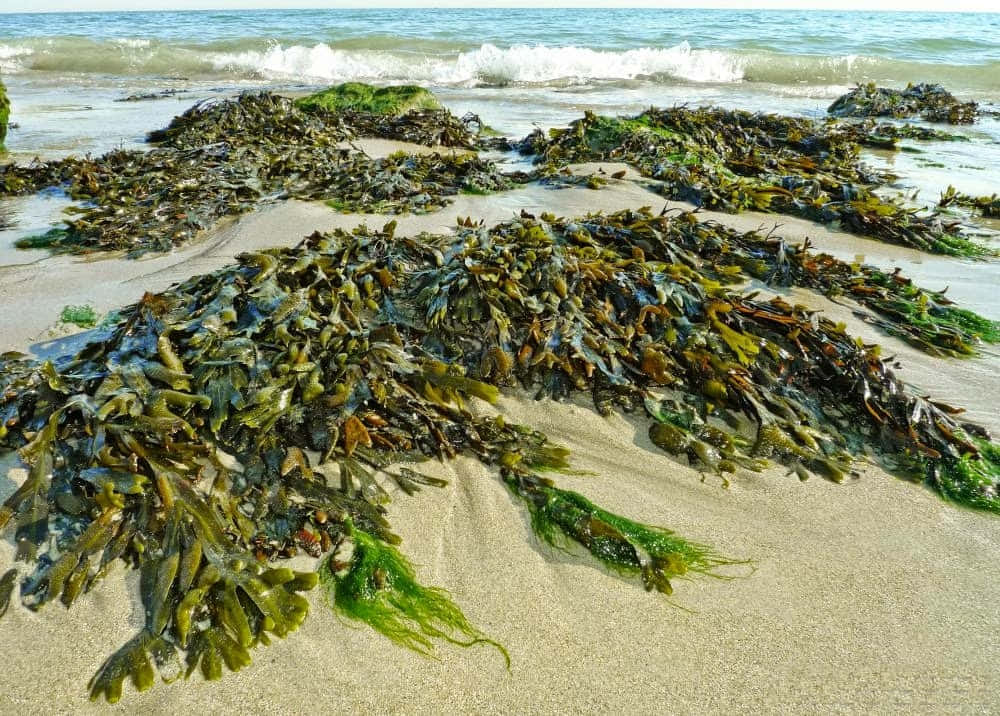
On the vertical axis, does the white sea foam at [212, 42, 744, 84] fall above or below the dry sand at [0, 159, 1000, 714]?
above

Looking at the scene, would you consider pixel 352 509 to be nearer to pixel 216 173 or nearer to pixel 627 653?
pixel 627 653

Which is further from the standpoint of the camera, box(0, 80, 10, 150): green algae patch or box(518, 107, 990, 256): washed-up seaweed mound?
box(0, 80, 10, 150): green algae patch

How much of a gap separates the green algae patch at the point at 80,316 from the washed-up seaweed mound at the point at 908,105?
37.2ft

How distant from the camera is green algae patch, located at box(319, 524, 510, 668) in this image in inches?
71.5

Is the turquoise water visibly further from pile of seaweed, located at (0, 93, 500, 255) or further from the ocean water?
pile of seaweed, located at (0, 93, 500, 255)

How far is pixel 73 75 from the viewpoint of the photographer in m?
16.5

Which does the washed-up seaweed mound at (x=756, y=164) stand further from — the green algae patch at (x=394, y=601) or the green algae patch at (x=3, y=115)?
the green algae patch at (x=3, y=115)

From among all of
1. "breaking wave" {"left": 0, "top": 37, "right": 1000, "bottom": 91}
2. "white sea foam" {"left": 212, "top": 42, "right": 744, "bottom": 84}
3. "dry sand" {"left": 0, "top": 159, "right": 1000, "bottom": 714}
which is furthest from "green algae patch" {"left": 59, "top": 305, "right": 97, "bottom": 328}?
"white sea foam" {"left": 212, "top": 42, "right": 744, "bottom": 84}

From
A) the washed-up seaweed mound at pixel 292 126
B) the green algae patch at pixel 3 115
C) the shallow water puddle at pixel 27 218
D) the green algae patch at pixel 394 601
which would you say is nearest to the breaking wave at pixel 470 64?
the washed-up seaweed mound at pixel 292 126

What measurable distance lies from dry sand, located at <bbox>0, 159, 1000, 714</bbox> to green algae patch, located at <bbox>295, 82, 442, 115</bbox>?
7428 mm

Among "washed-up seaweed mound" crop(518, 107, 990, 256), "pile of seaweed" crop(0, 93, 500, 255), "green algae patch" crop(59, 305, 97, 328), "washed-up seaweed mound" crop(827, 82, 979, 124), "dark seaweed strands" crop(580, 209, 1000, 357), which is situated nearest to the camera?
"green algae patch" crop(59, 305, 97, 328)

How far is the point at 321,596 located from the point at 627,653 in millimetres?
885

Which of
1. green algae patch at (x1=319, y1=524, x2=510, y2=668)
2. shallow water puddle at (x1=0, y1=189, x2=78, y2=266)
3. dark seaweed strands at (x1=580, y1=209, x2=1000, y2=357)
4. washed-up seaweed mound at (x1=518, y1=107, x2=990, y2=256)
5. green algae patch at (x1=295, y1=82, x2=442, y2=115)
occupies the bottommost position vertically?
green algae patch at (x1=319, y1=524, x2=510, y2=668)

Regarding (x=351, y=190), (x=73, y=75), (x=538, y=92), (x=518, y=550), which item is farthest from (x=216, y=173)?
(x=73, y=75)
